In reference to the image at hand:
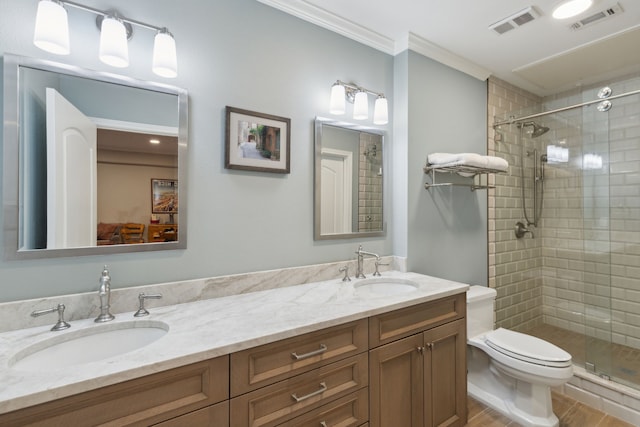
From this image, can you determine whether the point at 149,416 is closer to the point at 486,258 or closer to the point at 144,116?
the point at 144,116

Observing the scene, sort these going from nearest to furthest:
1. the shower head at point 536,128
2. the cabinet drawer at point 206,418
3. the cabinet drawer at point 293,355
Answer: the cabinet drawer at point 206,418
the cabinet drawer at point 293,355
the shower head at point 536,128

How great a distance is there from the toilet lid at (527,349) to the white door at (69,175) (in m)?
2.29

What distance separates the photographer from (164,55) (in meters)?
1.28

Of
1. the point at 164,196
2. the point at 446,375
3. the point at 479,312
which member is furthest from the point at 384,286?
the point at 164,196

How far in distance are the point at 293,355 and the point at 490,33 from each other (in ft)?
7.80

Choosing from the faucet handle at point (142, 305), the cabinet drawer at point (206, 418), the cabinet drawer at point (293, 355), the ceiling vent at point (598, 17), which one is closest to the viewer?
the cabinet drawer at point (206, 418)

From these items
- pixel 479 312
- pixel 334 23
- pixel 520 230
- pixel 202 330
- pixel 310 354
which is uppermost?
pixel 334 23

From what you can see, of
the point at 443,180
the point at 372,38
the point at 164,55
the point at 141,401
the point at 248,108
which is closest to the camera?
the point at 141,401

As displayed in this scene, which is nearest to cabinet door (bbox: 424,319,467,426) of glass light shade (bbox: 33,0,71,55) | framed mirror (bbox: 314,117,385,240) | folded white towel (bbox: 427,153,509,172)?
framed mirror (bbox: 314,117,385,240)

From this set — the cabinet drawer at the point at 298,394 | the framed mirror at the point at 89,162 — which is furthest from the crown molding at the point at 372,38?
the cabinet drawer at the point at 298,394

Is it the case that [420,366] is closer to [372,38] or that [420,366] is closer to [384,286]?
[384,286]

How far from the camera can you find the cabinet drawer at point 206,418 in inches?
34.7

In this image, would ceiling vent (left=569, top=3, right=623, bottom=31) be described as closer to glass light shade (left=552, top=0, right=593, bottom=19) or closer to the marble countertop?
glass light shade (left=552, top=0, right=593, bottom=19)

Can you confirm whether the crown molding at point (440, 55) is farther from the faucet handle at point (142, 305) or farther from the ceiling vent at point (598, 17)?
the faucet handle at point (142, 305)
